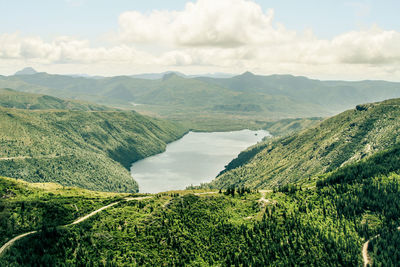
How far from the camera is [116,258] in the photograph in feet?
357

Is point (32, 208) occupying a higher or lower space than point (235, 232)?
higher

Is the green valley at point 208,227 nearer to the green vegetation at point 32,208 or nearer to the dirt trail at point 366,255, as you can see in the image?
the green vegetation at point 32,208

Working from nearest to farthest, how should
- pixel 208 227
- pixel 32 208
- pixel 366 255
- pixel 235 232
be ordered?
pixel 366 255, pixel 32 208, pixel 235 232, pixel 208 227

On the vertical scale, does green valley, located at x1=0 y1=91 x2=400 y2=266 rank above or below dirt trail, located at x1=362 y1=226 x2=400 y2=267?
above

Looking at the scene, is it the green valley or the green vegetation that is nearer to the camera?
the green valley

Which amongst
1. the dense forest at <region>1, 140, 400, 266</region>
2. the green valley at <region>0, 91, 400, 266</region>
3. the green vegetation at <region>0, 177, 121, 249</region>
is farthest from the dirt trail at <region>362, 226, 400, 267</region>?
the green vegetation at <region>0, 177, 121, 249</region>

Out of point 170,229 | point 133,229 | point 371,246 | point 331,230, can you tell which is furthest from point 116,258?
point 371,246

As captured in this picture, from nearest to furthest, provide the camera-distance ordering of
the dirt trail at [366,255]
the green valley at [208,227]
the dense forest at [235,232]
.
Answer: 1. the dense forest at [235,232]
2. the green valley at [208,227]
3. the dirt trail at [366,255]

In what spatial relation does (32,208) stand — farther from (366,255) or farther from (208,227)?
(366,255)

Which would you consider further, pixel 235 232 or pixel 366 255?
pixel 235 232

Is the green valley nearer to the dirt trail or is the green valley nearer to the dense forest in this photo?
the dense forest

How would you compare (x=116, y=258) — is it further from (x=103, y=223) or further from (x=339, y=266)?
(x=339, y=266)

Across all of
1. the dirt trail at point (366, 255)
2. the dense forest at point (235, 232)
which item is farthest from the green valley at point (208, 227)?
the dirt trail at point (366, 255)

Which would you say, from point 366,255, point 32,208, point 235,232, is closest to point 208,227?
point 235,232
